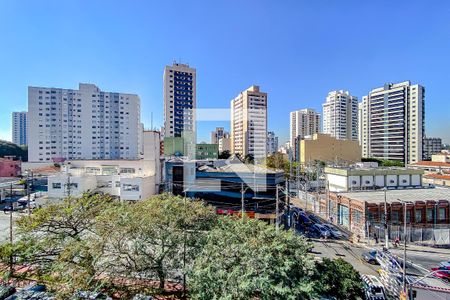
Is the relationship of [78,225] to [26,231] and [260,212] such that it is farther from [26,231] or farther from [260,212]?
[260,212]

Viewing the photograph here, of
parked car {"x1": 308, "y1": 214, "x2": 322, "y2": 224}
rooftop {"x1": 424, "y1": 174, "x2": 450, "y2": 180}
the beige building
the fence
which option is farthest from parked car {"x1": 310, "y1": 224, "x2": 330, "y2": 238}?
the beige building

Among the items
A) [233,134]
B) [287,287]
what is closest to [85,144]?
[233,134]

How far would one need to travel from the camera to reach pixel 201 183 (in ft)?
65.1

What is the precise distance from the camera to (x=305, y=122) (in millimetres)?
74125

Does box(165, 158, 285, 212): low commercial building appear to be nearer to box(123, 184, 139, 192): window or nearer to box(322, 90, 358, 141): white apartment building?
box(123, 184, 139, 192): window

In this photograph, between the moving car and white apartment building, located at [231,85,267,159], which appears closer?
the moving car

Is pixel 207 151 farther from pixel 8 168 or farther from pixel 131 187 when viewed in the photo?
pixel 8 168

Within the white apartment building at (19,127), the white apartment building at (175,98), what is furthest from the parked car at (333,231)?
the white apartment building at (19,127)

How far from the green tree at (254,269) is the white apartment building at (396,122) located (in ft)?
186

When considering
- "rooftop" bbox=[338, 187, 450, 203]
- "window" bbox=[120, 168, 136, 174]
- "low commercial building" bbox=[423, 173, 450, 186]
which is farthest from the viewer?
"low commercial building" bbox=[423, 173, 450, 186]

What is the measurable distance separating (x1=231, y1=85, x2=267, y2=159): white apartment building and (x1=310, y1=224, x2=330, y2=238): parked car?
666 inches

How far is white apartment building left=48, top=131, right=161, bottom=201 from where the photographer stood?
2178 centimetres

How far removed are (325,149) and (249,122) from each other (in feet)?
59.9

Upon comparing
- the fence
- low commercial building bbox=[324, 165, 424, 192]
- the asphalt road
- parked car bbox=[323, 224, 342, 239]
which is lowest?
the asphalt road
